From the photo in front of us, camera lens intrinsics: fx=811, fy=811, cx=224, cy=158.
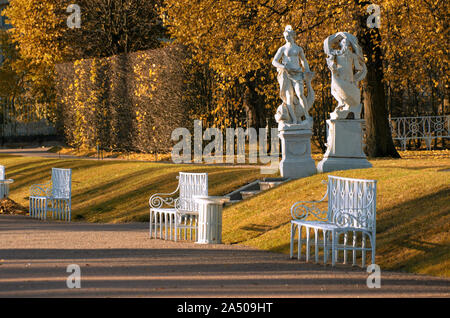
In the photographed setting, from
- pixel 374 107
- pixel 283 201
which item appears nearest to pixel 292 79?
pixel 283 201

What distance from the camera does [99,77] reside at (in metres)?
33.6

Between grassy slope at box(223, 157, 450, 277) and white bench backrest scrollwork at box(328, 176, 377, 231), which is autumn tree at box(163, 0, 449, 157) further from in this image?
white bench backrest scrollwork at box(328, 176, 377, 231)

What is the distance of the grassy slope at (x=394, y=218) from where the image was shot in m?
10.7

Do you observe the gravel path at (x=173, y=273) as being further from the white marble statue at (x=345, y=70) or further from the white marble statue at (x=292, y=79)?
the white marble statue at (x=345, y=70)

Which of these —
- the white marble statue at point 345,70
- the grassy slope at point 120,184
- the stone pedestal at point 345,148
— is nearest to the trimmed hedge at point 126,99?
the grassy slope at point 120,184

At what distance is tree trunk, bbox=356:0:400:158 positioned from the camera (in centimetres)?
2344

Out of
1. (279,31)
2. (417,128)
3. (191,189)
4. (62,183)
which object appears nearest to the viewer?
(191,189)

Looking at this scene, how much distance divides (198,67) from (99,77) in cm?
750

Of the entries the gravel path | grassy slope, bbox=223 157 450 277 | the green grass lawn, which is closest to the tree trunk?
the green grass lawn

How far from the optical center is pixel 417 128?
28.1 meters

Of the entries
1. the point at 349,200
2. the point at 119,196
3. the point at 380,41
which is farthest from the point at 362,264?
the point at 380,41

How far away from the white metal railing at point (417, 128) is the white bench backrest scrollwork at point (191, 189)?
13901mm

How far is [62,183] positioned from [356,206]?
10.3 m

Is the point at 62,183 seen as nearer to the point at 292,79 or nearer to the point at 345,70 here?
the point at 292,79
